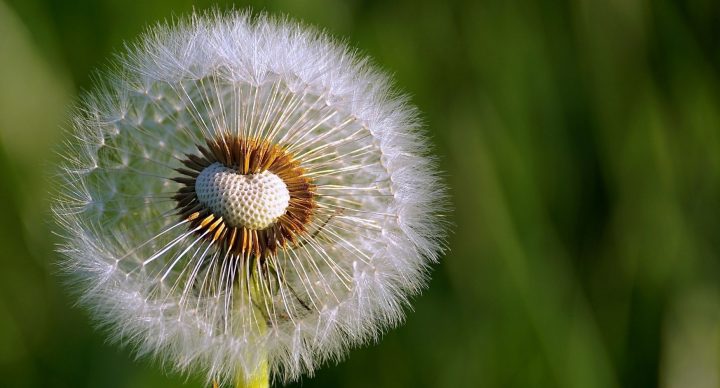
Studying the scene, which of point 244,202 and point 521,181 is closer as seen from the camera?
point 244,202

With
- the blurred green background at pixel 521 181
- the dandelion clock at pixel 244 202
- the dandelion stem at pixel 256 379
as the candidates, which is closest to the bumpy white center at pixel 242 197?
the dandelion clock at pixel 244 202

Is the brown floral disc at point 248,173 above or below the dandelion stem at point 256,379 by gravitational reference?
above

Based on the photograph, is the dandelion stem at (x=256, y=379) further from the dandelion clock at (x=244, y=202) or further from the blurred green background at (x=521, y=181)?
the blurred green background at (x=521, y=181)

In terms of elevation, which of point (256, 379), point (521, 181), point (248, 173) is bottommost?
point (256, 379)

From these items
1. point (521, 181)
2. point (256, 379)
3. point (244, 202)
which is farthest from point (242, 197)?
point (521, 181)

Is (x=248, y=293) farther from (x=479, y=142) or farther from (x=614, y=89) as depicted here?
(x=614, y=89)

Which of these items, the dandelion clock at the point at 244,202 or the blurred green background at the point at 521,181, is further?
the blurred green background at the point at 521,181

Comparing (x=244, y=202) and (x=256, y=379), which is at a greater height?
(x=244, y=202)

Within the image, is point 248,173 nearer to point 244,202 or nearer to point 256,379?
point 244,202
